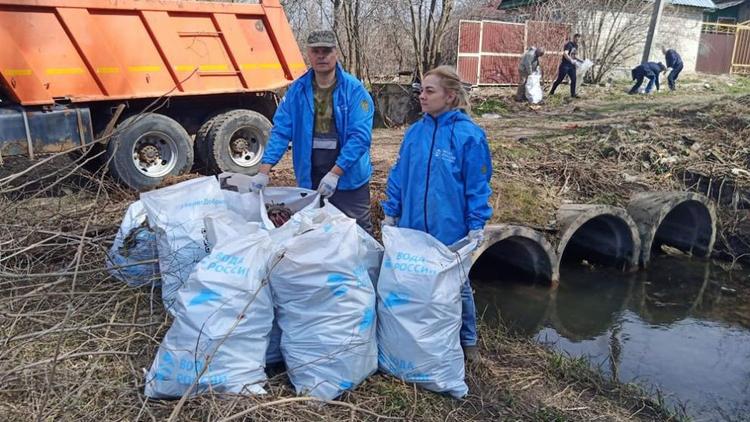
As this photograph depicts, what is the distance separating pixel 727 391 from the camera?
3967 mm

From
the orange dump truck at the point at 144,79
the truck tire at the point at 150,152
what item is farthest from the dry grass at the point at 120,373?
the truck tire at the point at 150,152

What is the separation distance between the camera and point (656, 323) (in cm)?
522

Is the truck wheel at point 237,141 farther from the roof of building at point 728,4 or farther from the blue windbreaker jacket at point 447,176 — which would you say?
the roof of building at point 728,4

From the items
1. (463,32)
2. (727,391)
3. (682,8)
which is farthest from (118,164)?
(682,8)

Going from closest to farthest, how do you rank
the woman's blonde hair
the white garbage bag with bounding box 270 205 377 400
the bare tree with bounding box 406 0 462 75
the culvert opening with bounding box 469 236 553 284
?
the white garbage bag with bounding box 270 205 377 400 < the woman's blonde hair < the culvert opening with bounding box 469 236 553 284 < the bare tree with bounding box 406 0 462 75

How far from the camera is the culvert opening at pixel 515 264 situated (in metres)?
5.72

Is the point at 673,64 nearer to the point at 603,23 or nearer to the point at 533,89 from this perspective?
the point at 603,23

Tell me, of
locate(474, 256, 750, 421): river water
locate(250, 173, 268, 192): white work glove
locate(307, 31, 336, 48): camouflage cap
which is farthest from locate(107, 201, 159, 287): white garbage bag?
locate(474, 256, 750, 421): river water

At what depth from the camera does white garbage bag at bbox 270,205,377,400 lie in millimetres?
2520

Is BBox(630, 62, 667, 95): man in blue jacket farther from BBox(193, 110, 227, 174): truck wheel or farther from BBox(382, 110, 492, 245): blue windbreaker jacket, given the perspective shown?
BBox(382, 110, 492, 245): blue windbreaker jacket

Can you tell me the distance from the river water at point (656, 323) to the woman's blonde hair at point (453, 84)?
2228 mm

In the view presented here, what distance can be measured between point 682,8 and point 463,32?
12.0 meters

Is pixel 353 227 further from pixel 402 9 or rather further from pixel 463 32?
pixel 463 32

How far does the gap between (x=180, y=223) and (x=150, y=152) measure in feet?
12.1
